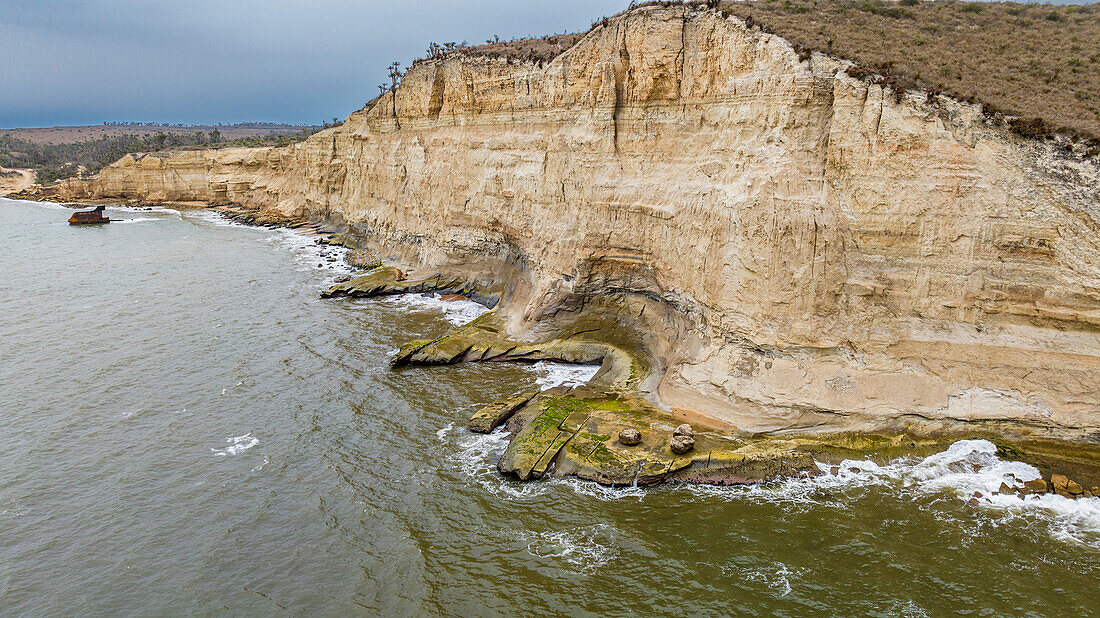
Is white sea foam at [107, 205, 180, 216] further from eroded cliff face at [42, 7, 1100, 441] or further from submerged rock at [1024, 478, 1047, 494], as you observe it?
submerged rock at [1024, 478, 1047, 494]

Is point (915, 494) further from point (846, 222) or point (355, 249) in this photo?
point (355, 249)

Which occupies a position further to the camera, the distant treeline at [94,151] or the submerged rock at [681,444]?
the distant treeline at [94,151]

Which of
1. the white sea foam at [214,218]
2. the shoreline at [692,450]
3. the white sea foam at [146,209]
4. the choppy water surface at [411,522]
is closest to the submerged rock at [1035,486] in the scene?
the shoreline at [692,450]

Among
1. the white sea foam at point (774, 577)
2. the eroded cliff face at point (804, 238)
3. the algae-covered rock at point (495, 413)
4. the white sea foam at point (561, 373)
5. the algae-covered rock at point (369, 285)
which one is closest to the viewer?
the white sea foam at point (774, 577)

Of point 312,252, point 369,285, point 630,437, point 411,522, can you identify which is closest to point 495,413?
point 630,437

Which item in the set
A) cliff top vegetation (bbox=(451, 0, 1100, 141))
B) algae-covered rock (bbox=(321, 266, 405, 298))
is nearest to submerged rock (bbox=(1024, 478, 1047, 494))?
cliff top vegetation (bbox=(451, 0, 1100, 141))

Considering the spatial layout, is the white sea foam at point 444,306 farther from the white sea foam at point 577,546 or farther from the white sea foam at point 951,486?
the white sea foam at point 951,486
